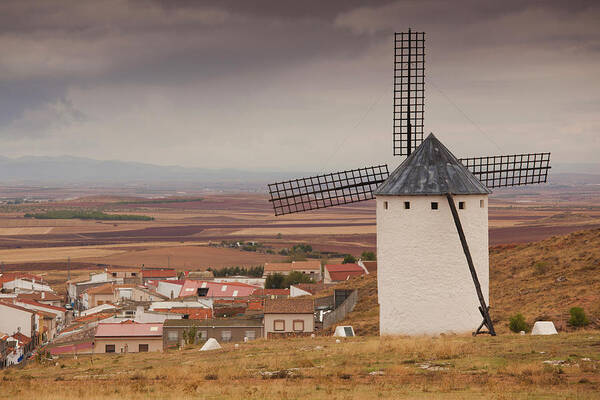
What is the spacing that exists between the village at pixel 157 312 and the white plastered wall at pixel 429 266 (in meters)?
4.11

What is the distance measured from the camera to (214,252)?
124 metres

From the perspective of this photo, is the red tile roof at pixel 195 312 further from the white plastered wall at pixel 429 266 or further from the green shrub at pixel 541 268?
the white plastered wall at pixel 429 266

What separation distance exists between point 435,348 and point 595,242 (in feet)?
76.1

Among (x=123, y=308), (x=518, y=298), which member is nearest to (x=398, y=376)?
(x=518, y=298)

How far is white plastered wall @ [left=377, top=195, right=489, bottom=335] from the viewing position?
22688 millimetres

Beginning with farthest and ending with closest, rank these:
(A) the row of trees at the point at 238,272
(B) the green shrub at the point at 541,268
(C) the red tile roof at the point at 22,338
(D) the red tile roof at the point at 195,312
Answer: (A) the row of trees at the point at 238,272, (C) the red tile roof at the point at 22,338, (D) the red tile roof at the point at 195,312, (B) the green shrub at the point at 541,268

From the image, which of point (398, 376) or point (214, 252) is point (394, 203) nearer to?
point (398, 376)

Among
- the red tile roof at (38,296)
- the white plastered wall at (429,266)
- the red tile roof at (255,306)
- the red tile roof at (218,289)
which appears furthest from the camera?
the red tile roof at (38,296)

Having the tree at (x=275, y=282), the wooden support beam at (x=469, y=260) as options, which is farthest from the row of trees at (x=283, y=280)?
the wooden support beam at (x=469, y=260)

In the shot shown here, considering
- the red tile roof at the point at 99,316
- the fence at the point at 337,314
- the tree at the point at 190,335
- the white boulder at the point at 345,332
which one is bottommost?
the red tile roof at the point at 99,316

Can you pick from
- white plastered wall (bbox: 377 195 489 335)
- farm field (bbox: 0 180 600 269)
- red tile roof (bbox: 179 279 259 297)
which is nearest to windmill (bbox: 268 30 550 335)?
white plastered wall (bbox: 377 195 489 335)

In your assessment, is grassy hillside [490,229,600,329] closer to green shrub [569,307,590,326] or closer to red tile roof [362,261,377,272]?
green shrub [569,307,590,326]

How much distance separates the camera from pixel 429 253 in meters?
22.7

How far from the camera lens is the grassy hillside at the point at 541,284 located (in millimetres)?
28297
